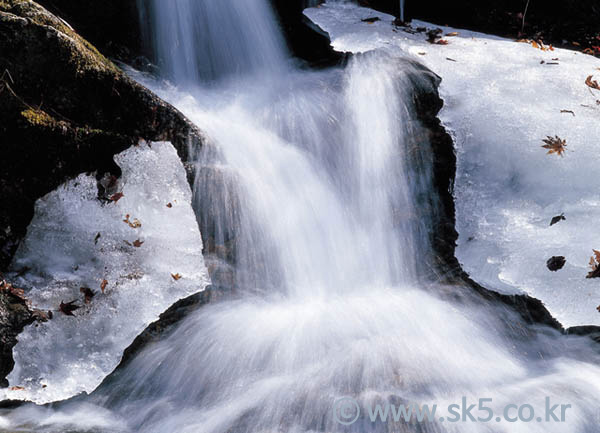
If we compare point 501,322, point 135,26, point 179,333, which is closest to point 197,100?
point 135,26

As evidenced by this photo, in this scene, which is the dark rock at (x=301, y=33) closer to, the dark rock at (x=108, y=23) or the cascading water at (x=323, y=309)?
the cascading water at (x=323, y=309)

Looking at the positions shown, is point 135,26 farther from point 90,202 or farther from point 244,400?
point 244,400

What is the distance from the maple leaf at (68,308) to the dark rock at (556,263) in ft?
10.8

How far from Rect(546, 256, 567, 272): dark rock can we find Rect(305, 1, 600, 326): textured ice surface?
0.03 m

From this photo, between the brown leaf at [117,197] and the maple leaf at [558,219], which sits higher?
the brown leaf at [117,197]

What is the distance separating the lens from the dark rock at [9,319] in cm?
269

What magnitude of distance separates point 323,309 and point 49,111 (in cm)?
249

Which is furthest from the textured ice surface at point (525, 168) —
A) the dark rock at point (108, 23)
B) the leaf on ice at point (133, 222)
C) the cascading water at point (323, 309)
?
the dark rock at point (108, 23)

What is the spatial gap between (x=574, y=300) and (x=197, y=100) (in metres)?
4.49

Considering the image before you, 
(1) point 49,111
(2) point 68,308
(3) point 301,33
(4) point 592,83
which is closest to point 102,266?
(2) point 68,308

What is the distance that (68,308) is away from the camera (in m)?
2.96

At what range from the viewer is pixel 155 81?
5.64 m

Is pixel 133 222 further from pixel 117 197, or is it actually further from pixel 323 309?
pixel 323 309

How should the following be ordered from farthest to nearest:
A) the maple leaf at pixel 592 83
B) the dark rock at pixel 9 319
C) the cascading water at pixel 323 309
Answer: the maple leaf at pixel 592 83, the dark rock at pixel 9 319, the cascading water at pixel 323 309
